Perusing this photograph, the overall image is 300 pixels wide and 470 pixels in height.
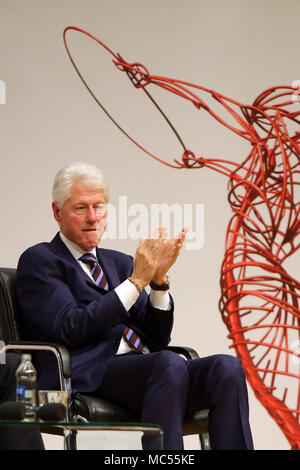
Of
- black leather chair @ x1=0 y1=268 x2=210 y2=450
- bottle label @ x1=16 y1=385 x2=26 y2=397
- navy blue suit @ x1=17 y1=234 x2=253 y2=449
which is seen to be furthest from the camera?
black leather chair @ x1=0 y1=268 x2=210 y2=450

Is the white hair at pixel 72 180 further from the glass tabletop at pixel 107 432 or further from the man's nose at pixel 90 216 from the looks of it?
the glass tabletop at pixel 107 432

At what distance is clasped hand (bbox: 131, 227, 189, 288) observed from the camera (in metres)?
2.63

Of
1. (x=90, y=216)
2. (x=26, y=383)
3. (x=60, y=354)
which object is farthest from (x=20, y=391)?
(x=90, y=216)

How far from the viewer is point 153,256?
2648 millimetres

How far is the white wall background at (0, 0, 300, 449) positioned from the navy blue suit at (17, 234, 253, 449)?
106cm

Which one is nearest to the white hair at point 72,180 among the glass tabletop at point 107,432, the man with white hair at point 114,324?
the man with white hair at point 114,324

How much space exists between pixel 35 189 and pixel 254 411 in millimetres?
1505

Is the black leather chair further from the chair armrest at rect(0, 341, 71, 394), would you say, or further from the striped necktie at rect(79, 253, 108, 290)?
the striped necktie at rect(79, 253, 108, 290)

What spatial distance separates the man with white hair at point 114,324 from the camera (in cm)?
238

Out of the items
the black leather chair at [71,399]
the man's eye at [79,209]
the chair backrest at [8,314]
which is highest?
the man's eye at [79,209]

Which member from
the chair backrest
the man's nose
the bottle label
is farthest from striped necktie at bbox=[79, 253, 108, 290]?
the bottle label

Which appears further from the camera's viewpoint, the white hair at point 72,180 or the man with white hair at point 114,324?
the white hair at point 72,180

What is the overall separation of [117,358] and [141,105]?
172 cm

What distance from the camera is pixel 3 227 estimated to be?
3.83 meters
